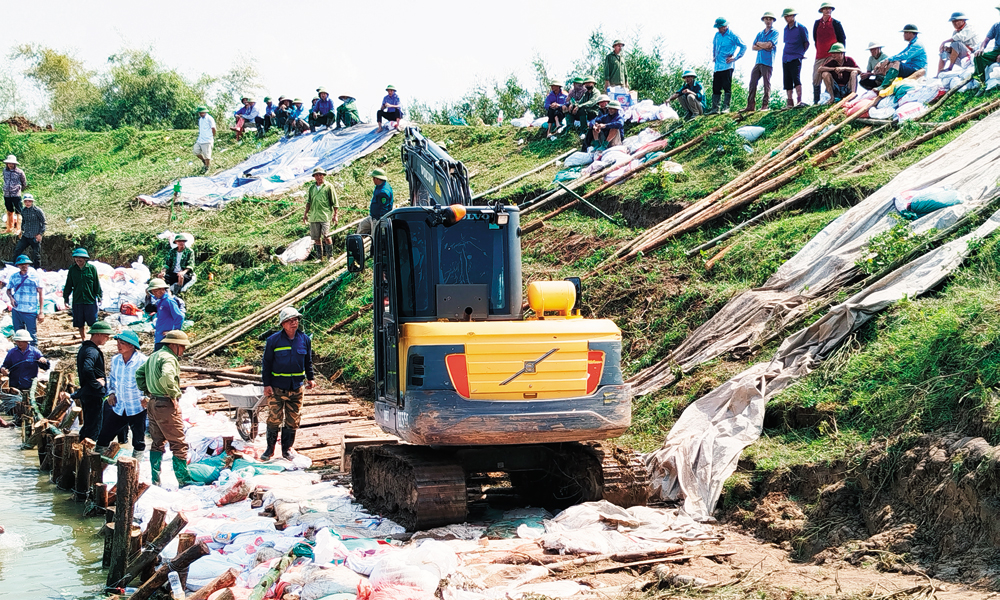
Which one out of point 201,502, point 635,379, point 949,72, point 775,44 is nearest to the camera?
point 201,502

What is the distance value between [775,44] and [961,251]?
870 centimetres

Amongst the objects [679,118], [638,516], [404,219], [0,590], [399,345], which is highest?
[679,118]

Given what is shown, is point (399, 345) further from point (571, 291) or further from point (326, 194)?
point (326, 194)

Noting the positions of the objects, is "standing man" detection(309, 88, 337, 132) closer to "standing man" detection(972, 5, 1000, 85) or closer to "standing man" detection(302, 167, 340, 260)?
"standing man" detection(302, 167, 340, 260)

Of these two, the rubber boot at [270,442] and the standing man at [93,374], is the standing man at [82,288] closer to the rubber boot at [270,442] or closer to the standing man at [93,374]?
the standing man at [93,374]

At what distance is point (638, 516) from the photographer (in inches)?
323

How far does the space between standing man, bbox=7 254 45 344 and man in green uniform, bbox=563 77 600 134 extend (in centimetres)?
1068

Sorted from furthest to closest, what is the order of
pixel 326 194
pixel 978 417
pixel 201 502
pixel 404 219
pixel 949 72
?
pixel 326 194 < pixel 949 72 < pixel 201 502 < pixel 404 219 < pixel 978 417

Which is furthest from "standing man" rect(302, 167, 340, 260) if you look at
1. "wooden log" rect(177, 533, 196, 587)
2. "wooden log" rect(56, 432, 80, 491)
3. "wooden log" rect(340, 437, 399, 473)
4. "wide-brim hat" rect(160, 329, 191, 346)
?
"wooden log" rect(177, 533, 196, 587)

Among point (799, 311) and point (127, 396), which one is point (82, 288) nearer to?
point (127, 396)

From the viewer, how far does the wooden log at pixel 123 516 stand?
852 centimetres

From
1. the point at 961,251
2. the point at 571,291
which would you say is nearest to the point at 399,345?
the point at 571,291

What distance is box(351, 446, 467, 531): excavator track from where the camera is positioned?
8070 mm

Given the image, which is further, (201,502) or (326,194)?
(326,194)
